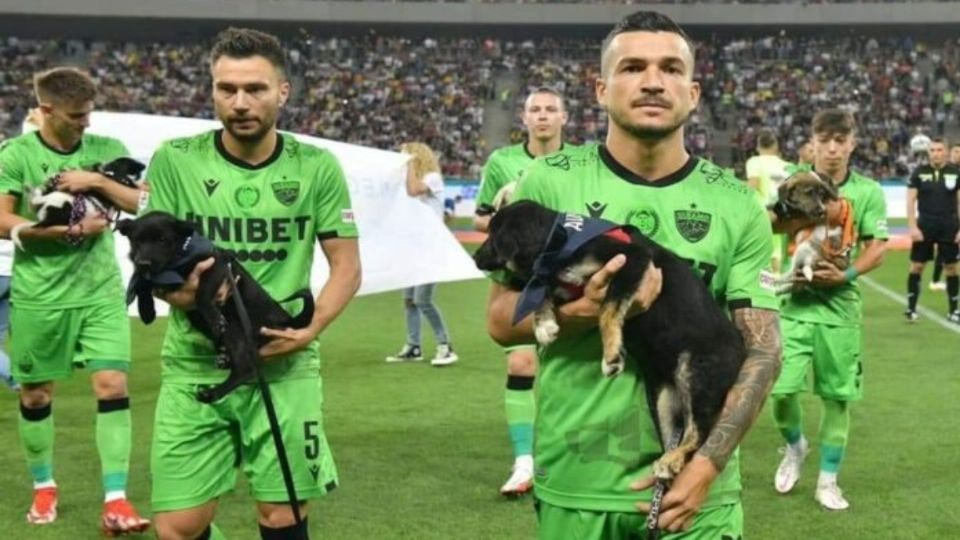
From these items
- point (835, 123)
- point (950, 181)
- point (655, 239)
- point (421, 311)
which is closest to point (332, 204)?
point (655, 239)

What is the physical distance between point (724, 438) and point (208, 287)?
5.69 feet

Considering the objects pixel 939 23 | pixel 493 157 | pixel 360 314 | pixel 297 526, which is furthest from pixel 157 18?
pixel 297 526

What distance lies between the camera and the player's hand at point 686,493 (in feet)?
9.58

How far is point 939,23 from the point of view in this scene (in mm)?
44844

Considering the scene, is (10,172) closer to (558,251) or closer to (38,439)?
(38,439)

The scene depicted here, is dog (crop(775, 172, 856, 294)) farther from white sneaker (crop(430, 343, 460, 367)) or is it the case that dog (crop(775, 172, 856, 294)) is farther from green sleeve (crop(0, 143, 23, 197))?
white sneaker (crop(430, 343, 460, 367))

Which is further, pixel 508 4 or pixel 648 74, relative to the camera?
pixel 508 4

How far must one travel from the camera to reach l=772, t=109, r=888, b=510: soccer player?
22.3 ft

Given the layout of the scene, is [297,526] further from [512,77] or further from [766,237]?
[512,77]

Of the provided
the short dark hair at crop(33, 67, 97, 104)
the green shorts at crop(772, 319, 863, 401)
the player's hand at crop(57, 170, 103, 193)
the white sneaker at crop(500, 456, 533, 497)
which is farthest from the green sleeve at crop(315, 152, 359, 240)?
the green shorts at crop(772, 319, 863, 401)

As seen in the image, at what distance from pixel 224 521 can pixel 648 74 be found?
4.21 meters

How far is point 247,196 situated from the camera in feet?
13.9

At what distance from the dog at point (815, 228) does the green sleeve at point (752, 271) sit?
10.6 feet

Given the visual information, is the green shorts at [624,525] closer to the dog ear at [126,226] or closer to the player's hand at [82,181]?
the dog ear at [126,226]
